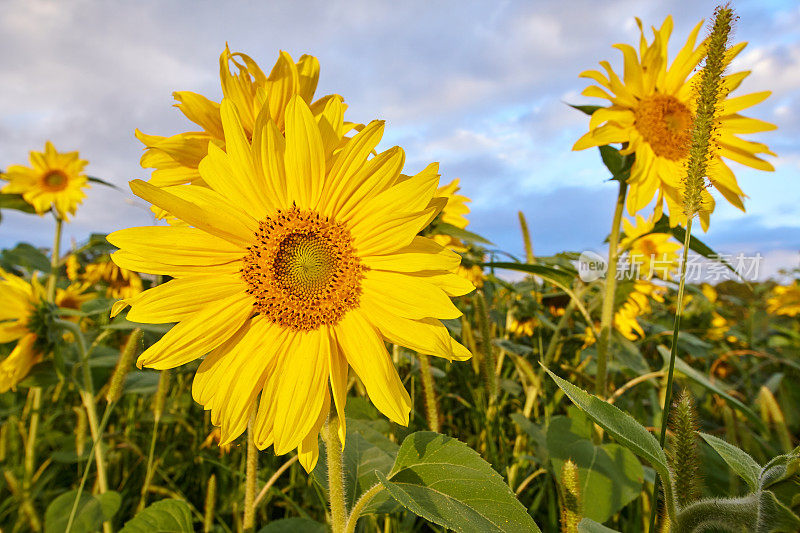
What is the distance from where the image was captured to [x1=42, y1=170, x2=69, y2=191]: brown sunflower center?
4590 millimetres

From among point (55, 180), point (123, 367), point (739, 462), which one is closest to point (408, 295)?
point (739, 462)

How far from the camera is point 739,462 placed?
0.86 metres

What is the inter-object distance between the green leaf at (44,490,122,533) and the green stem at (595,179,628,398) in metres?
1.66

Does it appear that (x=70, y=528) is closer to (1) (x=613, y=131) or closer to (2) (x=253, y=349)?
(2) (x=253, y=349)

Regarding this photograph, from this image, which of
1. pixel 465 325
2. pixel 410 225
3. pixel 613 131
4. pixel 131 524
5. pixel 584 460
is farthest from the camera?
pixel 465 325

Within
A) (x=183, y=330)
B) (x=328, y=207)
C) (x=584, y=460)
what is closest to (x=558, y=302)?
(x=584, y=460)

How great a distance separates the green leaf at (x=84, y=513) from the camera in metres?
1.69

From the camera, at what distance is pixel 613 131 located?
1.92 m

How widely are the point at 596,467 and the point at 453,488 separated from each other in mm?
725

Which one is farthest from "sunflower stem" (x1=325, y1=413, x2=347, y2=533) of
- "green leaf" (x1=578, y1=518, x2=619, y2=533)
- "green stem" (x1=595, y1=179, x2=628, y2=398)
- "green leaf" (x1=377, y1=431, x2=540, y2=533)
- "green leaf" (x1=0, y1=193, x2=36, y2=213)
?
"green leaf" (x1=0, y1=193, x2=36, y2=213)

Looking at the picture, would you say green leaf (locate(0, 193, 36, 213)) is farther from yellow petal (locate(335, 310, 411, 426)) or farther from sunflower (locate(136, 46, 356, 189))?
yellow petal (locate(335, 310, 411, 426))

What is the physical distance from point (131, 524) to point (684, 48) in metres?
2.53

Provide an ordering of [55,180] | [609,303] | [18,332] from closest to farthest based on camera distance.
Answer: [609,303] < [18,332] < [55,180]

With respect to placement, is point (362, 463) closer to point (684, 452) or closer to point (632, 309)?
point (684, 452)
